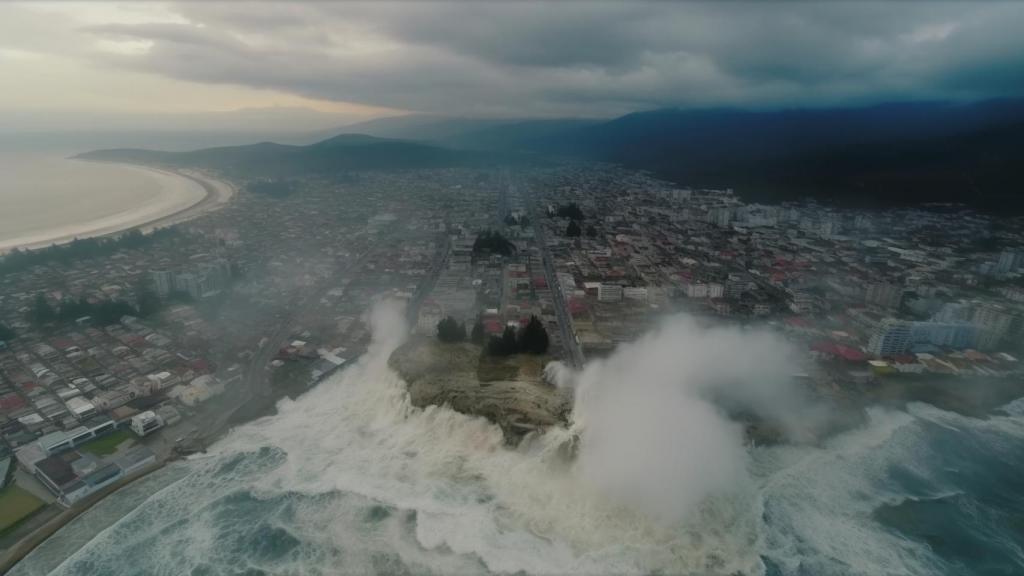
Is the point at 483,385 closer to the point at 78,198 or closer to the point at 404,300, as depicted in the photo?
the point at 404,300

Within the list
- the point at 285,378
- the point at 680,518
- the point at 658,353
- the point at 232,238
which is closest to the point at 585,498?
the point at 680,518

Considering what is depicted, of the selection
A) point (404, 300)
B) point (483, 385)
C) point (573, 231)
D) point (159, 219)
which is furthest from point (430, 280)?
point (159, 219)

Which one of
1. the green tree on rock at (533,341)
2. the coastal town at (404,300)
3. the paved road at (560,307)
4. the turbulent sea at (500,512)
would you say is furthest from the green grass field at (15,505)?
the paved road at (560,307)

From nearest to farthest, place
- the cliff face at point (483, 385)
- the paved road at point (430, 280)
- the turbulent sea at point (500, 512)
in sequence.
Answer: the turbulent sea at point (500, 512) < the cliff face at point (483, 385) < the paved road at point (430, 280)

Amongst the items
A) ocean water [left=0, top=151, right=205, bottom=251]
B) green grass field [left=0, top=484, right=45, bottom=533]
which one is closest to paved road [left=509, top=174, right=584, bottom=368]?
green grass field [left=0, top=484, right=45, bottom=533]

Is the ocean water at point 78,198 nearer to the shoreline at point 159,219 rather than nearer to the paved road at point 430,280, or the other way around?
the shoreline at point 159,219

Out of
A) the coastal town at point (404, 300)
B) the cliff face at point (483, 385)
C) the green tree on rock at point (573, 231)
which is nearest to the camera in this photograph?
the cliff face at point (483, 385)

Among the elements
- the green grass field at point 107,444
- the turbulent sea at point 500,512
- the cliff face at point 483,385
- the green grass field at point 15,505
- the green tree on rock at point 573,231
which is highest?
the green tree on rock at point 573,231
